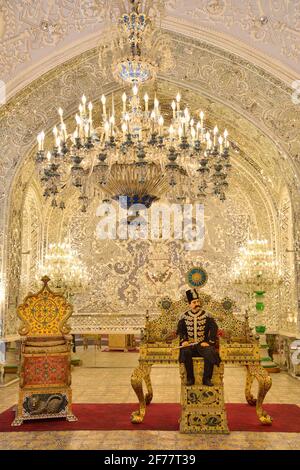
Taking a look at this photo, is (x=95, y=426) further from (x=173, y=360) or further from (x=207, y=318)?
(x=207, y=318)

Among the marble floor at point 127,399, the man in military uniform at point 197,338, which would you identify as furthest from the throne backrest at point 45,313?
the man in military uniform at point 197,338

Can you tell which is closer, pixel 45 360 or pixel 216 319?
pixel 45 360

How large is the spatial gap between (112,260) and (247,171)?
3.88 metres

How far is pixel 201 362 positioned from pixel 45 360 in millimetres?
1918

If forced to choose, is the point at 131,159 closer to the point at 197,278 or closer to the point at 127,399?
the point at 197,278

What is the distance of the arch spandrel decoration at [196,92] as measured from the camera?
776 centimetres

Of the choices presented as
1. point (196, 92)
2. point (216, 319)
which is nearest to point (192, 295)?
point (216, 319)

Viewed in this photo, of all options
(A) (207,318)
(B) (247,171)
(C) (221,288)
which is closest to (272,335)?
(C) (221,288)

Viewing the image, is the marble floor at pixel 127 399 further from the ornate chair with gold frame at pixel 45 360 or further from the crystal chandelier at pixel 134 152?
the crystal chandelier at pixel 134 152

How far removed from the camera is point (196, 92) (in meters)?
8.40

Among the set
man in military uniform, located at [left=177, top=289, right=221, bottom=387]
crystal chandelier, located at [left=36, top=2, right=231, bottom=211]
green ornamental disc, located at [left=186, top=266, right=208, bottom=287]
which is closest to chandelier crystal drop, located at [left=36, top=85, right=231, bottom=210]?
crystal chandelier, located at [left=36, top=2, right=231, bottom=211]

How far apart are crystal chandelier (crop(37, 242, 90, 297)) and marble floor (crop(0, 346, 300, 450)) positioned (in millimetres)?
1715
